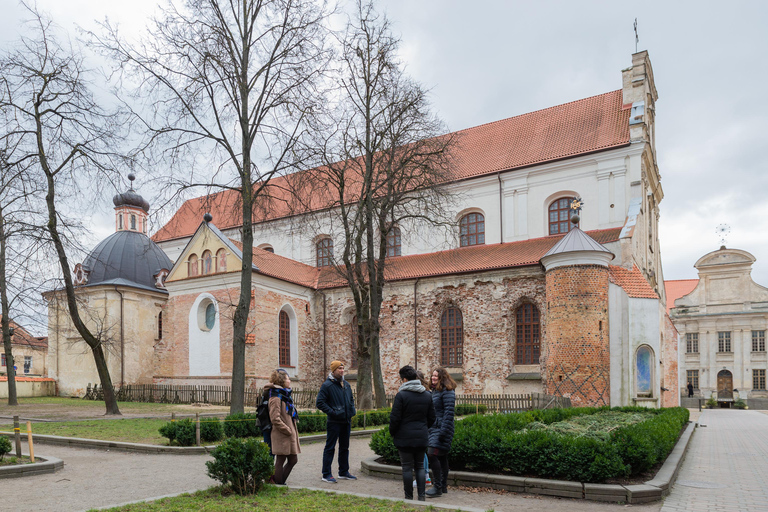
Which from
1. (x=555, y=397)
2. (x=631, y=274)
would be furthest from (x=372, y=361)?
(x=631, y=274)

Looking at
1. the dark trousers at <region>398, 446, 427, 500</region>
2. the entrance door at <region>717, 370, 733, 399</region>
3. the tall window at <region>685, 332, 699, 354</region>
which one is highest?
the dark trousers at <region>398, 446, 427, 500</region>

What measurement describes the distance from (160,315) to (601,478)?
29959 millimetres

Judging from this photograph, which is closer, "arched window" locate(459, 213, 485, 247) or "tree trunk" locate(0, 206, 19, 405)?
"tree trunk" locate(0, 206, 19, 405)

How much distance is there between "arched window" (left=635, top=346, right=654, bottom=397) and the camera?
22.2 metres

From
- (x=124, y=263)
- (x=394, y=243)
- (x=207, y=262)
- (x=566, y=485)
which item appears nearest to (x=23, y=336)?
(x=124, y=263)

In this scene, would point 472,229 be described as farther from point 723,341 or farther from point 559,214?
point 723,341

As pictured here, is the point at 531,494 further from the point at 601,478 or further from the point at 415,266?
the point at 415,266

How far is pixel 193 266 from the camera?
93.6 feet

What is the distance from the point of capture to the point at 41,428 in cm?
1497

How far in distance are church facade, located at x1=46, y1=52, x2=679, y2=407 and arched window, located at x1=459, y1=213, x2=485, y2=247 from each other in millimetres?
71

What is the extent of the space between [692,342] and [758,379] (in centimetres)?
604

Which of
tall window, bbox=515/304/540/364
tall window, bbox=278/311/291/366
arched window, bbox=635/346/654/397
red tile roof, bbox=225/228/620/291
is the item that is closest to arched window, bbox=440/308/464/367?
red tile roof, bbox=225/228/620/291

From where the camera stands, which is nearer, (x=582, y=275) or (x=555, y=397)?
(x=555, y=397)

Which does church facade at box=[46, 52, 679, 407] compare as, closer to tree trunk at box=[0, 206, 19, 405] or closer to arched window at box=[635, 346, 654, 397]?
arched window at box=[635, 346, 654, 397]
